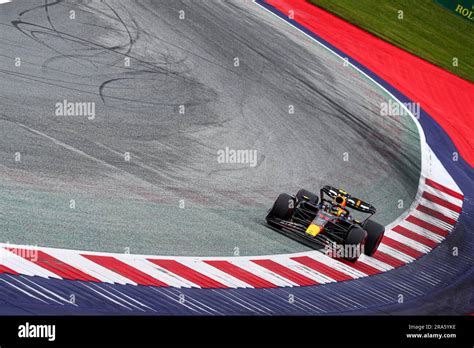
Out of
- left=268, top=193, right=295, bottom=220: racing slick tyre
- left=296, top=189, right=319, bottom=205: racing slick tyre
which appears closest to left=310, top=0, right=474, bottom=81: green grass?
left=296, top=189, right=319, bottom=205: racing slick tyre

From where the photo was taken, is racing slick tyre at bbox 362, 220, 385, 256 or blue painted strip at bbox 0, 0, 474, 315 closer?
blue painted strip at bbox 0, 0, 474, 315

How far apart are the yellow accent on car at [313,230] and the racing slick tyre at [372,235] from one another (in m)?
0.96

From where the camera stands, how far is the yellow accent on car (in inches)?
531

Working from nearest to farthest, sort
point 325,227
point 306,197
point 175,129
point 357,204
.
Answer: point 325,227 < point 306,197 < point 357,204 < point 175,129

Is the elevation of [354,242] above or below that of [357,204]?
below

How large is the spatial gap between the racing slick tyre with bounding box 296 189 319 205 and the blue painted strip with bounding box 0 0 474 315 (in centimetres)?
189

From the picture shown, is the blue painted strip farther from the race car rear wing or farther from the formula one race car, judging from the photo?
the race car rear wing

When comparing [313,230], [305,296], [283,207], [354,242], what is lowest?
[305,296]

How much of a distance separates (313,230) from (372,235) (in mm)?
1155

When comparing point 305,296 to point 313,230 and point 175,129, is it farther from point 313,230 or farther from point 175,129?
point 175,129

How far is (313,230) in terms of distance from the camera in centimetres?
1354

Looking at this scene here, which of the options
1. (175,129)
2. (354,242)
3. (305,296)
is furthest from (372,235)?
(175,129)

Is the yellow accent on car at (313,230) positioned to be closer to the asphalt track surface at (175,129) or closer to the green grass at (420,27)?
the asphalt track surface at (175,129)

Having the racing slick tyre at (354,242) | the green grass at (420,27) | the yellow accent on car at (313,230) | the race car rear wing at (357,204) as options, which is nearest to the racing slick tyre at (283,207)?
the yellow accent on car at (313,230)
